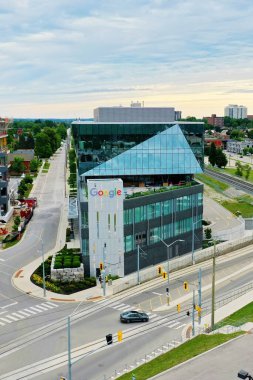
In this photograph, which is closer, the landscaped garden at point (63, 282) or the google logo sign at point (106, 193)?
the landscaped garden at point (63, 282)

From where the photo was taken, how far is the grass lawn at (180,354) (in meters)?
41.5

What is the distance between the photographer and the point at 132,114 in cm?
9138

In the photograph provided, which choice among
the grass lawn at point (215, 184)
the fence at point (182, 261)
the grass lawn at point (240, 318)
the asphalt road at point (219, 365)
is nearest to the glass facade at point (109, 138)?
the fence at point (182, 261)

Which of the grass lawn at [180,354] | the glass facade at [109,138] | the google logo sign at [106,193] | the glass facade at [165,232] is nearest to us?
the grass lawn at [180,354]

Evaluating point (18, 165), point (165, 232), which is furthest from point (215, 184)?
point (165, 232)

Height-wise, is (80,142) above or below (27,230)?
above

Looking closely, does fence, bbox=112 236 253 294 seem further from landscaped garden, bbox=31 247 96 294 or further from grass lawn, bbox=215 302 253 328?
grass lawn, bbox=215 302 253 328

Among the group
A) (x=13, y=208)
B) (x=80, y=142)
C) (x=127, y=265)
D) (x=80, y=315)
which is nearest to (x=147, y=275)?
(x=127, y=265)

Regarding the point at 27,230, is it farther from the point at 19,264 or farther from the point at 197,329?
the point at 197,329

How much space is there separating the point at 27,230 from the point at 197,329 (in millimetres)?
55269

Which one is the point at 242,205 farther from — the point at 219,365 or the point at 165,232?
the point at 219,365

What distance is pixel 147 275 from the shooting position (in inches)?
2844

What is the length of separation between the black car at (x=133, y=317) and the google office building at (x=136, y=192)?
17535 mm

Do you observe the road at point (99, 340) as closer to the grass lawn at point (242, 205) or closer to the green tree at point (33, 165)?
the grass lawn at point (242, 205)
